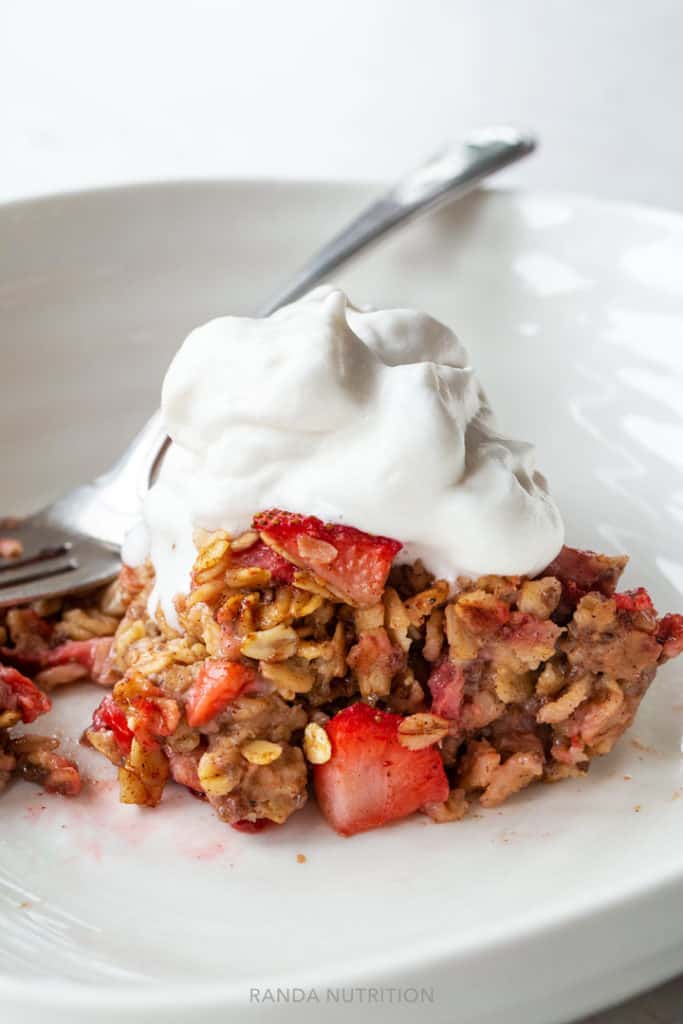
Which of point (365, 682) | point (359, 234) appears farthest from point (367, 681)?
point (359, 234)

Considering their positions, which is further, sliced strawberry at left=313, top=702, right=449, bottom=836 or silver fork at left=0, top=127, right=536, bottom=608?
silver fork at left=0, top=127, right=536, bottom=608

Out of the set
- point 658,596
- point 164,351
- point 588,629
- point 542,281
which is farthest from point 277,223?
point 588,629

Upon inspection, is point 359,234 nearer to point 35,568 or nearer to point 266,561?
point 35,568

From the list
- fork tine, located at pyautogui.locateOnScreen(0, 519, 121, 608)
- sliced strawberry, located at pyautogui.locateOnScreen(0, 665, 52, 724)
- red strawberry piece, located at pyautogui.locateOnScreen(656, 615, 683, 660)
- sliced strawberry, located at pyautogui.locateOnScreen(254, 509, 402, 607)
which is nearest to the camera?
sliced strawberry, located at pyautogui.locateOnScreen(254, 509, 402, 607)

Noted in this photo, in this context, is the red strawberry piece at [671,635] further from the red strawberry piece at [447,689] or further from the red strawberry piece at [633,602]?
the red strawberry piece at [447,689]

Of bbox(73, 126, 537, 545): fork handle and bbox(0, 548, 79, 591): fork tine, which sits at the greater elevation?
bbox(73, 126, 537, 545): fork handle

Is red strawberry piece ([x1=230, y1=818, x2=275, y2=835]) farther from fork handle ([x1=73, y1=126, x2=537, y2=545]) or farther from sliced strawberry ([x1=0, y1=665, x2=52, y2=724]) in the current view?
fork handle ([x1=73, y1=126, x2=537, y2=545])

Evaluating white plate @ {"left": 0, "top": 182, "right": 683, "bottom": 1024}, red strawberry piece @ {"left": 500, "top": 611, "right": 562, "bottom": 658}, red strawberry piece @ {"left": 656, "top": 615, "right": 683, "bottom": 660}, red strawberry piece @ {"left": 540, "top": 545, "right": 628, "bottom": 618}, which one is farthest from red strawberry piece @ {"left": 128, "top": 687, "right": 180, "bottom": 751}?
red strawberry piece @ {"left": 656, "top": 615, "right": 683, "bottom": 660}

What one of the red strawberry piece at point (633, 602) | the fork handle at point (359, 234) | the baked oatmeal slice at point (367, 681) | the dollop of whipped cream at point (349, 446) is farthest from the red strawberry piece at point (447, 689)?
the fork handle at point (359, 234)
